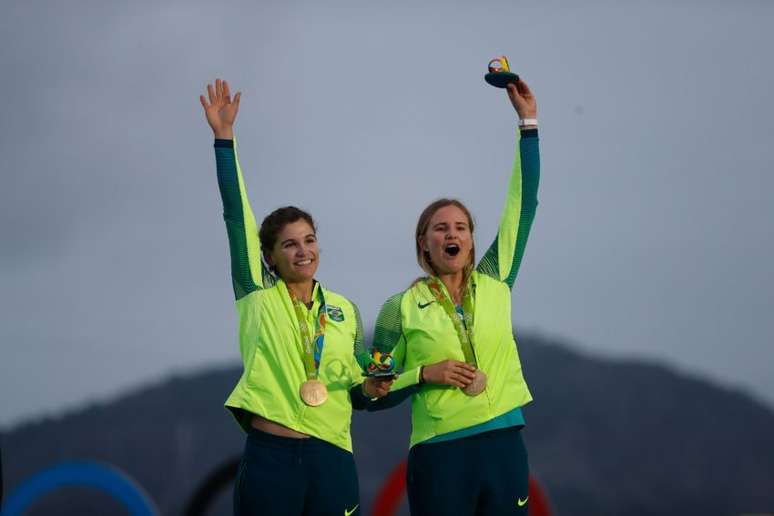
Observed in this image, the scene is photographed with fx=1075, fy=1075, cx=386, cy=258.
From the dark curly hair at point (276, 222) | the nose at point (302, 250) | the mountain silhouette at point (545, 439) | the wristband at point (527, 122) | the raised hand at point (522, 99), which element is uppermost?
the raised hand at point (522, 99)

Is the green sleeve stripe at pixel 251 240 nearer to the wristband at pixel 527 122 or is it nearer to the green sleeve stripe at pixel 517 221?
the green sleeve stripe at pixel 517 221

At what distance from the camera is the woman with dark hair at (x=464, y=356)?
131 inches

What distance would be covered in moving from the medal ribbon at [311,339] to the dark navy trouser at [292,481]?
0.22m

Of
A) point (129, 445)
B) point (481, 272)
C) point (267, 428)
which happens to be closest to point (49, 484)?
point (129, 445)

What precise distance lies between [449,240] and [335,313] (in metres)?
0.45

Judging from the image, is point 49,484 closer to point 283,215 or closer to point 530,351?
point 283,215

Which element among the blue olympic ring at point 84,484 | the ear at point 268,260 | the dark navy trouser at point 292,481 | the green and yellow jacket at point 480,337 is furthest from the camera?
the blue olympic ring at point 84,484

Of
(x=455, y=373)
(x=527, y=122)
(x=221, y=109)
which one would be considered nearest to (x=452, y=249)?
(x=455, y=373)

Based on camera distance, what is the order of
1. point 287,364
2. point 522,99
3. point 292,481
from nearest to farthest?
point 292,481 → point 287,364 → point 522,99

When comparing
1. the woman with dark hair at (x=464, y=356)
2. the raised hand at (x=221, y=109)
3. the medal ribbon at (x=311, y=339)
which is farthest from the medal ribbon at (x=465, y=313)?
the raised hand at (x=221, y=109)

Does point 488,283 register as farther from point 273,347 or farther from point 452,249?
point 273,347

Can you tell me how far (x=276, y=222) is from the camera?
356 cm

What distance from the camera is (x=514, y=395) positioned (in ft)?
11.3

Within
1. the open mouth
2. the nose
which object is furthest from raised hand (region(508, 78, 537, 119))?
the nose
